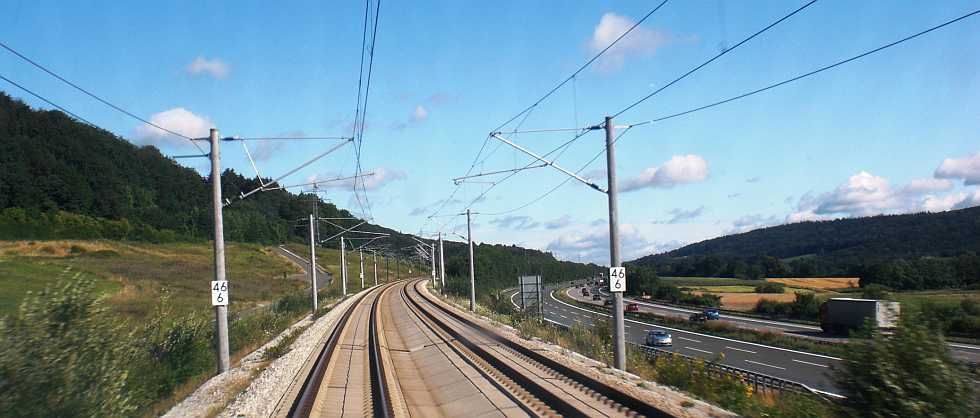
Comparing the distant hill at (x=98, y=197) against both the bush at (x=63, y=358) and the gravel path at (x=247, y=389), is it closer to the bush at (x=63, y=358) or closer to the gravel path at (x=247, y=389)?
the gravel path at (x=247, y=389)

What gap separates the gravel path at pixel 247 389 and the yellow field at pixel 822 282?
51860 mm

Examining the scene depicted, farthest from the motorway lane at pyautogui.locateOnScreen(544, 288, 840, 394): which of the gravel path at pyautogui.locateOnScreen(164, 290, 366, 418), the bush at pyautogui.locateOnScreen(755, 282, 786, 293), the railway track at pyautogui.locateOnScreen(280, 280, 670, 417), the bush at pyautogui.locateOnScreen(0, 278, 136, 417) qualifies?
the bush at pyautogui.locateOnScreen(755, 282, 786, 293)

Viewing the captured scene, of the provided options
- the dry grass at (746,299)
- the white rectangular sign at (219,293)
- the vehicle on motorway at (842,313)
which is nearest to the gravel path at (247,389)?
the white rectangular sign at (219,293)

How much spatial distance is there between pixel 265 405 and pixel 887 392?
10502 mm

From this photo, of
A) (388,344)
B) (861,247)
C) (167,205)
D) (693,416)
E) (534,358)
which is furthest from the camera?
(861,247)

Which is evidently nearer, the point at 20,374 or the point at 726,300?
the point at 20,374

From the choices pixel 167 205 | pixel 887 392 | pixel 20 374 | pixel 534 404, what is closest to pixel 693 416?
pixel 887 392

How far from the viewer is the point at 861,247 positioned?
258 feet

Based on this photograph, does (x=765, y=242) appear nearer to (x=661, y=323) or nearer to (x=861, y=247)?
(x=861, y=247)

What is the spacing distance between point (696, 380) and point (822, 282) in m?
60.6

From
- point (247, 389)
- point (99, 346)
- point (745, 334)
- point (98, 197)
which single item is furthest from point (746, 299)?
point (98, 197)

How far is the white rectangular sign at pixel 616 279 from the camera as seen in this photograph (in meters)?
20.4

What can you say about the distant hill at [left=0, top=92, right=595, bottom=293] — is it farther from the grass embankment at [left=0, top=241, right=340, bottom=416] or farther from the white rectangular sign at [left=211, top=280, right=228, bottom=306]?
the white rectangular sign at [left=211, top=280, right=228, bottom=306]

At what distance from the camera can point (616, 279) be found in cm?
2048
